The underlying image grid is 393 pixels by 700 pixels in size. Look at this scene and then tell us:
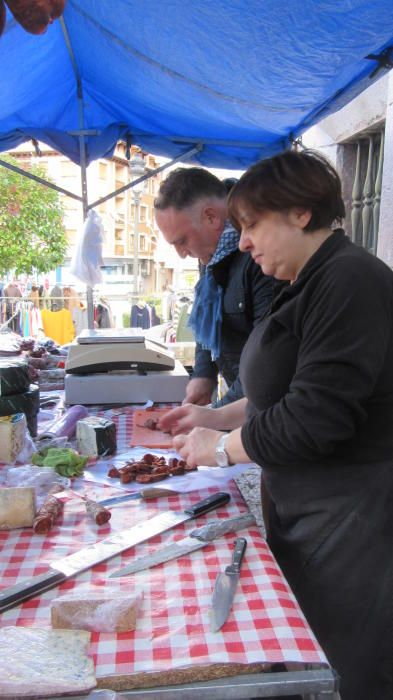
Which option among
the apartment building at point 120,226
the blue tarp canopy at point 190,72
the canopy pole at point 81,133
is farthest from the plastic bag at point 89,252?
the apartment building at point 120,226

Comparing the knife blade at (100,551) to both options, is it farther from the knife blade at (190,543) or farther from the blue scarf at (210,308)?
the blue scarf at (210,308)

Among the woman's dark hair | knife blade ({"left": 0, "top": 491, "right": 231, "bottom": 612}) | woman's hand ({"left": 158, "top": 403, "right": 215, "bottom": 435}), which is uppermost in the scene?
the woman's dark hair

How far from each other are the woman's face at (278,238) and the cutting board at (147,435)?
3.08 feet

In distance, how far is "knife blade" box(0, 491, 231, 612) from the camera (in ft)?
3.68

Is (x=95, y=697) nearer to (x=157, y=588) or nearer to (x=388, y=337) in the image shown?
(x=157, y=588)

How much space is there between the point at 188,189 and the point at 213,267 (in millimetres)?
349

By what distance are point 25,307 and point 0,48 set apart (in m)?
7.89

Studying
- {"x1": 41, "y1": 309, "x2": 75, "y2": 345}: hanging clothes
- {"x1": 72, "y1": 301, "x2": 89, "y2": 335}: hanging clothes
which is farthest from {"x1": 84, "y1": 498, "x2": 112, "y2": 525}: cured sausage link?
{"x1": 72, "y1": 301, "x2": 89, "y2": 335}: hanging clothes

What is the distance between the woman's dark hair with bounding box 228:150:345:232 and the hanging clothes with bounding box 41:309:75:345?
363 inches

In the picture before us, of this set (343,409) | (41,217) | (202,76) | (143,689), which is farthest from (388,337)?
(41,217)

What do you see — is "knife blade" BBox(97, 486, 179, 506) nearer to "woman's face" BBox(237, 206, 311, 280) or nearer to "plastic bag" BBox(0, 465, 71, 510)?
"plastic bag" BBox(0, 465, 71, 510)

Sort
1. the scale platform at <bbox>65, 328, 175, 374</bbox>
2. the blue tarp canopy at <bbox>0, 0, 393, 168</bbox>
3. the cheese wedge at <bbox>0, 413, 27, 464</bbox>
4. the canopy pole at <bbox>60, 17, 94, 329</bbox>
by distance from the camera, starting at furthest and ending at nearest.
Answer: the canopy pole at <bbox>60, 17, 94, 329</bbox>, the scale platform at <bbox>65, 328, 175, 374</bbox>, the blue tarp canopy at <bbox>0, 0, 393, 168</bbox>, the cheese wedge at <bbox>0, 413, 27, 464</bbox>

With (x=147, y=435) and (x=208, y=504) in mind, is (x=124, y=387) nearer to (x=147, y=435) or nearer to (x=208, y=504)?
(x=147, y=435)

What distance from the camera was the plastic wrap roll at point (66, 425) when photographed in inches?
87.4
